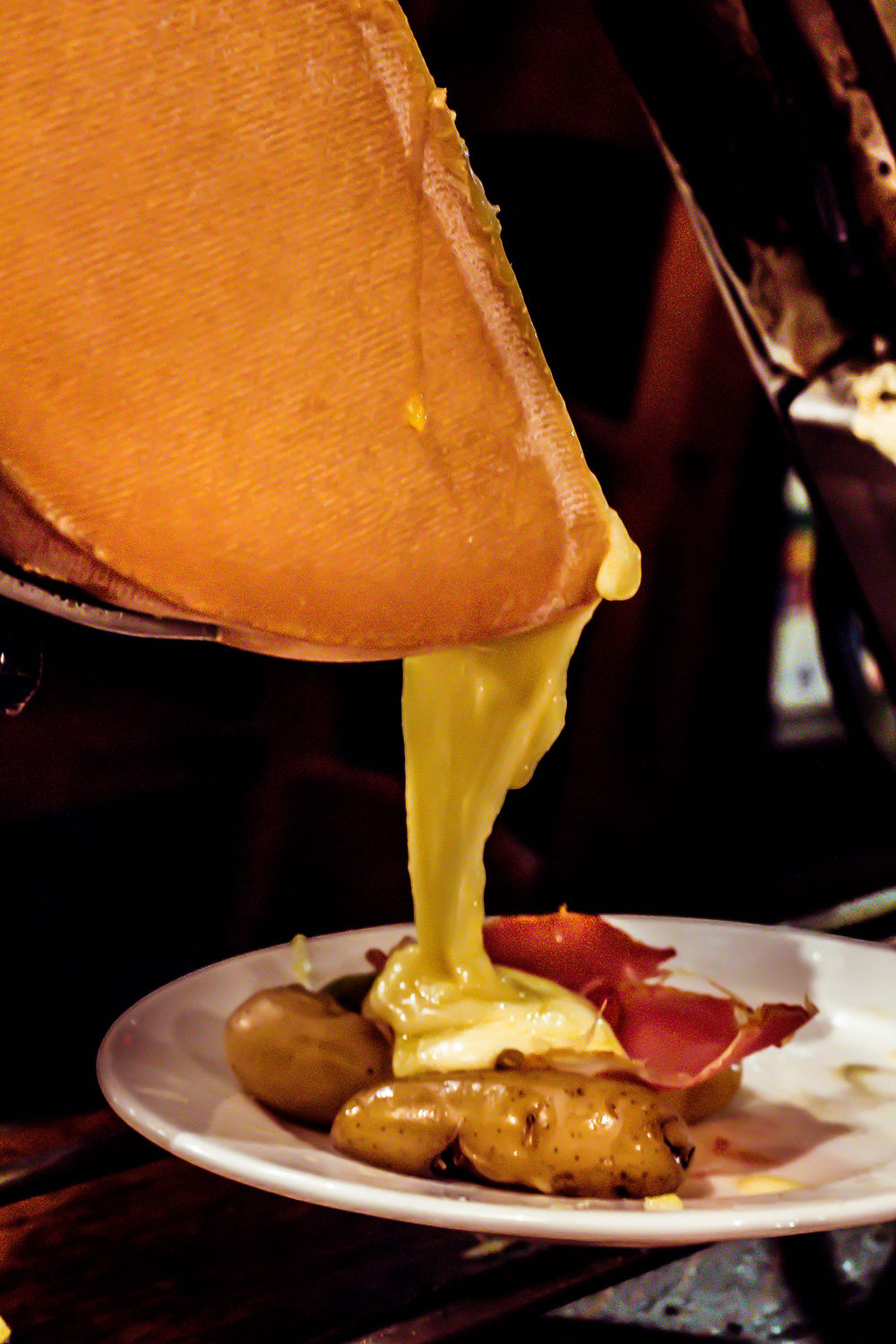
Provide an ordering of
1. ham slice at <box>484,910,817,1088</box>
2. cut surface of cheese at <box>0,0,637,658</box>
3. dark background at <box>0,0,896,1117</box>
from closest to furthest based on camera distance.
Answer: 1. cut surface of cheese at <box>0,0,637,658</box>
2. ham slice at <box>484,910,817,1088</box>
3. dark background at <box>0,0,896,1117</box>

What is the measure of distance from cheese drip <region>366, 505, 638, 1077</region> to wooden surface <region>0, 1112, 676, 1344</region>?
11 centimetres

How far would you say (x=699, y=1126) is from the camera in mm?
615

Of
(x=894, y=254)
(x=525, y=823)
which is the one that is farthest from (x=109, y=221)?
(x=525, y=823)

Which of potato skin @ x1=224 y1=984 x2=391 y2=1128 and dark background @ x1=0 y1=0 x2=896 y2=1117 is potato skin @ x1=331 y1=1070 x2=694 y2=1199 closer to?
potato skin @ x1=224 y1=984 x2=391 y2=1128

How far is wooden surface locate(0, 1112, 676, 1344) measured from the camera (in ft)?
1.42

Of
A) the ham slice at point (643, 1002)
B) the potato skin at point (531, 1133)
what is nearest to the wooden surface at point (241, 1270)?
the potato skin at point (531, 1133)

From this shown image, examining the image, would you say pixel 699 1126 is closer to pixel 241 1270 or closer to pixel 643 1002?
pixel 643 1002

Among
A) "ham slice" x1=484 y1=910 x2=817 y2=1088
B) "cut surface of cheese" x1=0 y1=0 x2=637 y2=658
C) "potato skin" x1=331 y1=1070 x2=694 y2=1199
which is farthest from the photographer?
"ham slice" x1=484 y1=910 x2=817 y2=1088

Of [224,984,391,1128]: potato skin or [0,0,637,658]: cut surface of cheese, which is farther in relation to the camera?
[224,984,391,1128]: potato skin

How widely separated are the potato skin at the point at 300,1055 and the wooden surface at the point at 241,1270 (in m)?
0.05

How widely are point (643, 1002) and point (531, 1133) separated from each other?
176 mm

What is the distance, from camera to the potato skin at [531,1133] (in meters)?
0.49

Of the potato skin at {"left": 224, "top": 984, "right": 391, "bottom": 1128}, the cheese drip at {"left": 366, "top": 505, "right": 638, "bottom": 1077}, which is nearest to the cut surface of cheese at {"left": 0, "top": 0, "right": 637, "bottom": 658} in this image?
the cheese drip at {"left": 366, "top": 505, "right": 638, "bottom": 1077}

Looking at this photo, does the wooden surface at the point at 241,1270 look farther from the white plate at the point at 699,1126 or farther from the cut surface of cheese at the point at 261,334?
the cut surface of cheese at the point at 261,334
